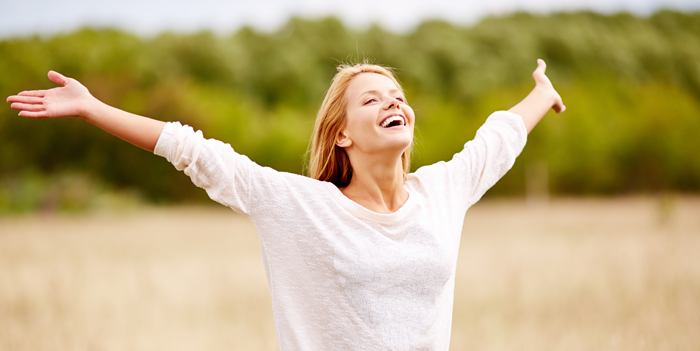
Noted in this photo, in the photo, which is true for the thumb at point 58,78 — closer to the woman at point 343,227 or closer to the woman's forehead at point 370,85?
the woman at point 343,227

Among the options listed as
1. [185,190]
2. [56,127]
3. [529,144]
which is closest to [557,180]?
[529,144]

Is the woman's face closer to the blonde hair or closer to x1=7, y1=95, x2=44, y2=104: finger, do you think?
the blonde hair

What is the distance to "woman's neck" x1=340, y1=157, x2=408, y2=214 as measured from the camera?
6.94 ft

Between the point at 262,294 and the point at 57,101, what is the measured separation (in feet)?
18.4

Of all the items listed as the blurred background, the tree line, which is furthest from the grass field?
the tree line

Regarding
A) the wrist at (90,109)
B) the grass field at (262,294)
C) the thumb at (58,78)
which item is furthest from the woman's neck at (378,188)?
the grass field at (262,294)

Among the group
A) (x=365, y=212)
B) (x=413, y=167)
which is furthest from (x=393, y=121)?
(x=413, y=167)

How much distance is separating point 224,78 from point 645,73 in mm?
36855

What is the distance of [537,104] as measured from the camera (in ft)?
8.31

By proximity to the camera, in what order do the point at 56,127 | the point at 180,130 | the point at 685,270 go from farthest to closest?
1. the point at 56,127
2. the point at 685,270
3. the point at 180,130

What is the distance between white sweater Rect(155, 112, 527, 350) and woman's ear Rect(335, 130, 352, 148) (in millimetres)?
247

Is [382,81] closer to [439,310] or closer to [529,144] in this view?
[439,310]

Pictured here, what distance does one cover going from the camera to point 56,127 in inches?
1089

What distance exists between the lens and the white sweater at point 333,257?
1.84 metres
